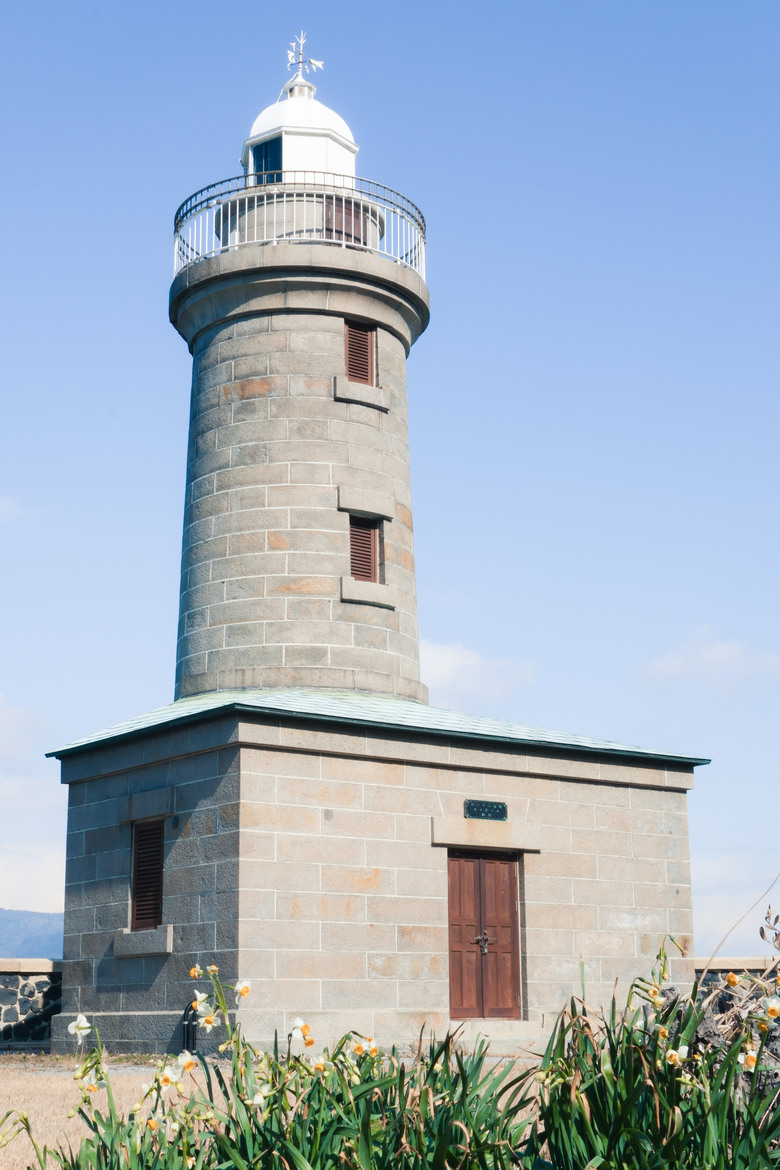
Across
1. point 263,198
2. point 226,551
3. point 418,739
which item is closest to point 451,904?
point 418,739

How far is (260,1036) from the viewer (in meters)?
15.3

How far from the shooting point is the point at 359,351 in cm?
2131

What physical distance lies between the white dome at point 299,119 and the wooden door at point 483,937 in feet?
40.7

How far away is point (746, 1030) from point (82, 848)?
1449 centimetres

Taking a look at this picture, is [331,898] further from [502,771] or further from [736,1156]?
[736,1156]

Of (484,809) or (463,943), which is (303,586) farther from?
(463,943)

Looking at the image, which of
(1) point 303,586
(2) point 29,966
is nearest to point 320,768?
(1) point 303,586

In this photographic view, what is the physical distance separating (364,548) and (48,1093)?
1054 centimetres

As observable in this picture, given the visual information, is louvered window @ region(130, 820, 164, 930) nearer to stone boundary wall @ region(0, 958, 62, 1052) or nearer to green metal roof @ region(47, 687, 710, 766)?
green metal roof @ region(47, 687, 710, 766)

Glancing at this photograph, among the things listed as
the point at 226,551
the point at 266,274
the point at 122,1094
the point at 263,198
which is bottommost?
the point at 122,1094

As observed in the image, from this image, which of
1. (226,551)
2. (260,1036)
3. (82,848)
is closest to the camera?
(260,1036)

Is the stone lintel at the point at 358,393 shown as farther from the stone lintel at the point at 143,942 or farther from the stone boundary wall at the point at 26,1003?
the stone boundary wall at the point at 26,1003

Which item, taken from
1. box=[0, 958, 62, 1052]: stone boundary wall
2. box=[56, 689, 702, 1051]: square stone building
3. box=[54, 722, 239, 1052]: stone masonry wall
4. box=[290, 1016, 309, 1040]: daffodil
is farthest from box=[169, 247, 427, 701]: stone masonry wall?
box=[290, 1016, 309, 1040]: daffodil

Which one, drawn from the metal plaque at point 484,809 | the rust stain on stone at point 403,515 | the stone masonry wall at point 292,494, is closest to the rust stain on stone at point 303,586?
the stone masonry wall at point 292,494
